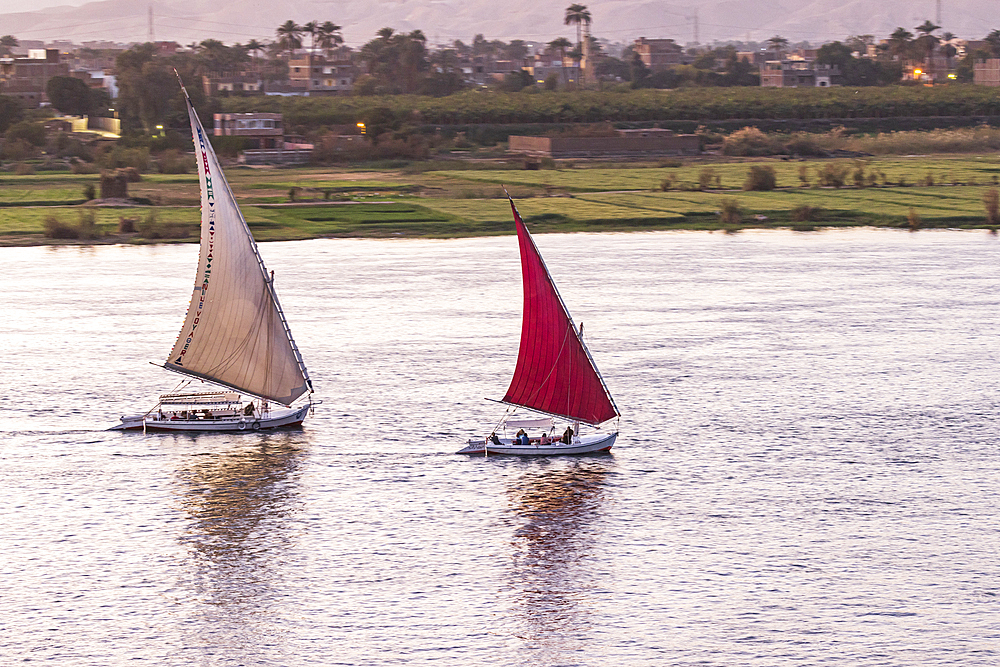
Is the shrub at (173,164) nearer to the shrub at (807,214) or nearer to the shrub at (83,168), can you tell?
the shrub at (83,168)

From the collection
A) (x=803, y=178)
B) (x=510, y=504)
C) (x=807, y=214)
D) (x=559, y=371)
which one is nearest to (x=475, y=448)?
(x=559, y=371)

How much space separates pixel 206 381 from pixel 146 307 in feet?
102

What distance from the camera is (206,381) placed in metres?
57.2

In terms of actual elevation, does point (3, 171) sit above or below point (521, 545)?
above

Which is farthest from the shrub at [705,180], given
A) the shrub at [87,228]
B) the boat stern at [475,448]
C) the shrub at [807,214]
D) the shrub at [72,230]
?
the boat stern at [475,448]

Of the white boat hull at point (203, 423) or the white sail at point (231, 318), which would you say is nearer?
the white sail at point (231, 318)

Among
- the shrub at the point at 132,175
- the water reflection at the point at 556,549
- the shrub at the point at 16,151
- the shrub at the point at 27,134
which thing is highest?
the shrub at the point at 27,134

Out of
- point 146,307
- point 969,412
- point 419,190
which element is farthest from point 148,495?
point 419,190

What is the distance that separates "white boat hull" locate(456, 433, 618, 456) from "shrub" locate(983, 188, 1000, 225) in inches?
3337

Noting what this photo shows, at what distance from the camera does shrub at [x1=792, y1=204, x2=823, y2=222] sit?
5162 inches

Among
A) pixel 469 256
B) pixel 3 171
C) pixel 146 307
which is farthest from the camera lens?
pixel 3 171

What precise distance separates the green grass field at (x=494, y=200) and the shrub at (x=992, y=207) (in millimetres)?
755

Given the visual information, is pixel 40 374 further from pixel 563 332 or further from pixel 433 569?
pixel 433 569

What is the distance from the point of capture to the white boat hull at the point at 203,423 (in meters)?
56.8
